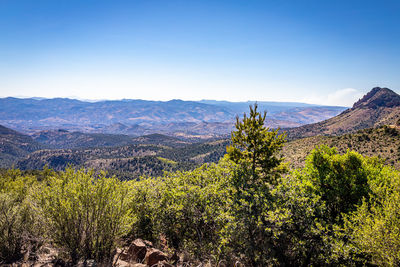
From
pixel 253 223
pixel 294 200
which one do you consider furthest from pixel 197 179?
pixel 294 200

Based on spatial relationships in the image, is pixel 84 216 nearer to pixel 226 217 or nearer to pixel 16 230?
pixel 16 230

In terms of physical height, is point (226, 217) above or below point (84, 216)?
below

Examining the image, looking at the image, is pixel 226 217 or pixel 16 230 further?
pixel 16 230

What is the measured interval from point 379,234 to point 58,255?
24023 mm

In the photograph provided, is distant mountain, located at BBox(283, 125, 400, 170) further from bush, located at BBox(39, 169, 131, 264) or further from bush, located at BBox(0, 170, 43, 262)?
bush, located at BBox(0, 170, 43, 262)

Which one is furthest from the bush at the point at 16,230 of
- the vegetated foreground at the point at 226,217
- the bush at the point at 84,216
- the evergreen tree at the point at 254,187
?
the evergreen tree at the point at 254,187

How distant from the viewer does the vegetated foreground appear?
14680 millimetres

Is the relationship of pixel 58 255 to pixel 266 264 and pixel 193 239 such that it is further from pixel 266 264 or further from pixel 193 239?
pixel 266 264

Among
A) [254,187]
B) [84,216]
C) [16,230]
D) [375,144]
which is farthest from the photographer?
[375,144]

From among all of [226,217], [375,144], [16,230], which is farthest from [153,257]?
[375,144]

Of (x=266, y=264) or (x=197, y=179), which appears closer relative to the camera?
(x=266, y=264)

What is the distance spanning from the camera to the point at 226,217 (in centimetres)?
1642

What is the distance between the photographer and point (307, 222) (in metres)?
17.9

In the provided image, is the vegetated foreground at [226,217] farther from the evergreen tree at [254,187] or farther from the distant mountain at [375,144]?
the distant mountain at [375,144]
